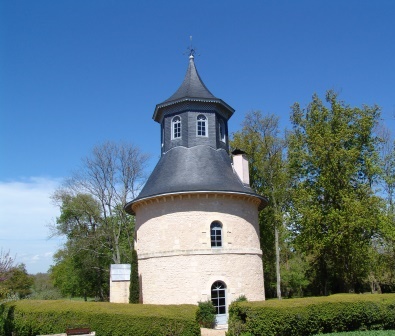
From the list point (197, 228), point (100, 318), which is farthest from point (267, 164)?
point (100, 318)

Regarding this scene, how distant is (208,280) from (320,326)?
17.8ft

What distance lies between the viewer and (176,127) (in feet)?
69.4

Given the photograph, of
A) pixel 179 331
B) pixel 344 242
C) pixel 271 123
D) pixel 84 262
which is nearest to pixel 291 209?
pixel 344 242

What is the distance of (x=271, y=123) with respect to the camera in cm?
2978

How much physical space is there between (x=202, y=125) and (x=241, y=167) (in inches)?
129

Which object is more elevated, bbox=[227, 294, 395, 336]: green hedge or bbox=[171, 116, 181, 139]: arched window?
bbox=[171, 116, 181, 139]: arched window

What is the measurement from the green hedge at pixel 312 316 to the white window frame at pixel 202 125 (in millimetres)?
9776

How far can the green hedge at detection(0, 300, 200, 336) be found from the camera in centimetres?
1190

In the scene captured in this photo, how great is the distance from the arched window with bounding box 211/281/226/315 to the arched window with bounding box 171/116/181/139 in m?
8.48

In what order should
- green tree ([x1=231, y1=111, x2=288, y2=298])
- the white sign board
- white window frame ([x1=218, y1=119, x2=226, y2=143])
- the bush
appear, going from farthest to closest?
1. green tree ([x1=231, y1=111, x2=288, y2=298])
2. white window frame ([x1=218, y1=119, x2=226, y2=143])
3. the white sign board
4. the bush

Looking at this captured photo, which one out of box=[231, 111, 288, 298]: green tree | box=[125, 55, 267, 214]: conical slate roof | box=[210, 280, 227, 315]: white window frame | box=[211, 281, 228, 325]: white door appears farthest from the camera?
box=[231, 111, 288, 298]: green tree

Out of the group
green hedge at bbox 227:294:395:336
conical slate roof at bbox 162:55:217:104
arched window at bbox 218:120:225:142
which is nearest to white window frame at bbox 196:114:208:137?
arched window at bbox 218:120:225:142

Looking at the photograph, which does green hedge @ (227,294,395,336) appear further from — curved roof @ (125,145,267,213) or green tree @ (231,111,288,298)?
green tree @ (231,111,288,298)

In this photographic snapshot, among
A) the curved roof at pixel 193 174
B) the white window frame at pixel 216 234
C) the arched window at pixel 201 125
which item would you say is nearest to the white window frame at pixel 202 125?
the arched window at pixel 201 125
